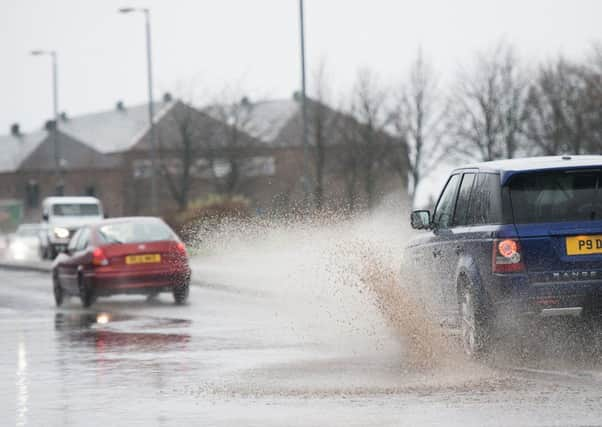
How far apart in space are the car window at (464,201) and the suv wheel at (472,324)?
0.68 m

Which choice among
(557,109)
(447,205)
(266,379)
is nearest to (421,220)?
(447,205)

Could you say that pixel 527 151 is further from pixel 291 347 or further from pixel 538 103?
pixel 291 347

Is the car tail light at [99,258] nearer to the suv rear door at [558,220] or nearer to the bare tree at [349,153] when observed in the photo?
the suv rear door at [558,220]

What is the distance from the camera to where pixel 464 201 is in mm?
13492

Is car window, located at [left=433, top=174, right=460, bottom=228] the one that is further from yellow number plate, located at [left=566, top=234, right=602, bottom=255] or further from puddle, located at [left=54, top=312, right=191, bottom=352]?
puddle, located at [left=54, top=312, right=191, bottom=352]

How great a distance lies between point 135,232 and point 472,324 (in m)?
12.4

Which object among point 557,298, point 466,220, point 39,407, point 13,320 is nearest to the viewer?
point 39,407

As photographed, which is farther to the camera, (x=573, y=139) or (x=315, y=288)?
(x=573, y=139)

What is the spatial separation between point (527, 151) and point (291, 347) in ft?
177

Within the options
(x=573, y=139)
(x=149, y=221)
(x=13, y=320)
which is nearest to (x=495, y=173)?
(x=13, y=320)

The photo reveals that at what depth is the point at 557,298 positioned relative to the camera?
39.9ft

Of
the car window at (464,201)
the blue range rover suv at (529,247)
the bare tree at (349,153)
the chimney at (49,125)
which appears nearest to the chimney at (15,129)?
the chimney at (49,125)

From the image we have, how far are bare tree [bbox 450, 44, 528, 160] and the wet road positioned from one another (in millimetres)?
48502

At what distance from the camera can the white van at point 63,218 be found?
52.0 meters
